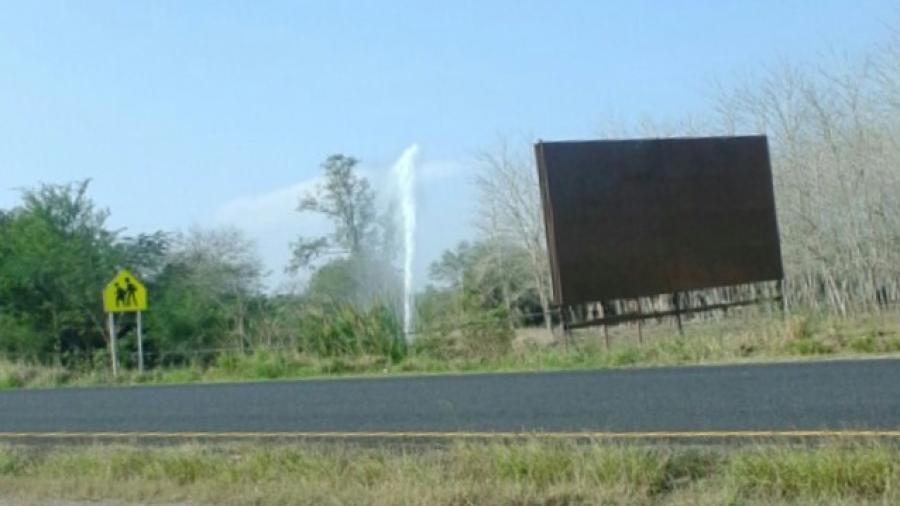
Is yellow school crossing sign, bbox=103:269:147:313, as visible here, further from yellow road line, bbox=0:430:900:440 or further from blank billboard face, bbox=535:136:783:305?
yellow road line, bbox=0:430:900:440

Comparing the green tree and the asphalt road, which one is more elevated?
the green tree

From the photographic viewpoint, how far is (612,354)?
2342cm

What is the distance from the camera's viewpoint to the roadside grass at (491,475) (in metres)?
9.09

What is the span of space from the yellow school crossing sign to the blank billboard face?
1413cm

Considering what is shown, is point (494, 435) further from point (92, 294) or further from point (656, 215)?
point (92, 294)

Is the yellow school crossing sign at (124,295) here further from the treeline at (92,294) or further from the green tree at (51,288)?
the green tree at (51,288)

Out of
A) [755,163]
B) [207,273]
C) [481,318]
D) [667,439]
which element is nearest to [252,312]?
[207,273]

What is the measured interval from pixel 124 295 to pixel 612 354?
16.8m

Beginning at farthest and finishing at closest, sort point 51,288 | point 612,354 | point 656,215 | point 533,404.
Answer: point 51,288 < point 656,215 < point 612,354 < point 533,404

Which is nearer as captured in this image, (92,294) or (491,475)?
(491,475)

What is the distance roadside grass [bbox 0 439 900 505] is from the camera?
9.09 m

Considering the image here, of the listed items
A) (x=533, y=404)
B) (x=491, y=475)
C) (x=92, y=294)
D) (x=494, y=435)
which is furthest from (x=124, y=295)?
(x=491, y=475)

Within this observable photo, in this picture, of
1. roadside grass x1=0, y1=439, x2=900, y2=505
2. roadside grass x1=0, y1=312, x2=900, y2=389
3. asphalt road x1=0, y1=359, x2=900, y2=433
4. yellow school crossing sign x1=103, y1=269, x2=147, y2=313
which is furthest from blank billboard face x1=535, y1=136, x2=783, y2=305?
yellow school crossing sign x1=103, y1=269, x2=147, y2=313

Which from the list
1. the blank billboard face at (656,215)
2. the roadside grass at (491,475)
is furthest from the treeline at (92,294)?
the roadside grass at (491,475)
